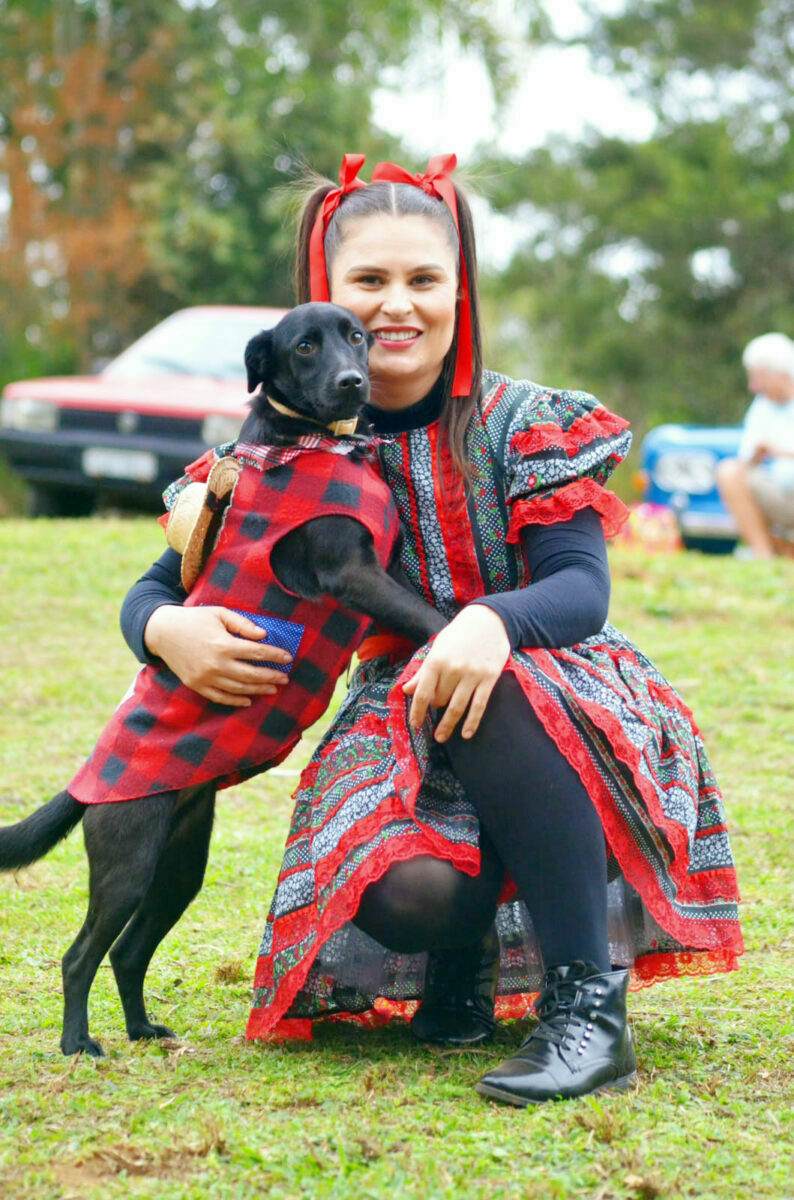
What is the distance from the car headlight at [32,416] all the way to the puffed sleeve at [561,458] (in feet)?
21.1

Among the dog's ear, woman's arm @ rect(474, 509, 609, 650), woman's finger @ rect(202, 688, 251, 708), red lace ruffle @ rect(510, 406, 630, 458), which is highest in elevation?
the dog's ear

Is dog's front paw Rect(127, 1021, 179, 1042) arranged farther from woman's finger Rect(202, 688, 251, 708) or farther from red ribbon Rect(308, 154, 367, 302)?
red ribbon Rect(308, 154, 367, 302)

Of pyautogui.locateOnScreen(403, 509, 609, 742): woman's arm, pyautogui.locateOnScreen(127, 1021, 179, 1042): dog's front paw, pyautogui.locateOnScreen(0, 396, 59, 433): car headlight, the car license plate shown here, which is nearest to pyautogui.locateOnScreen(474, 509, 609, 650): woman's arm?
pyautogui.locateOnScreen(403, 509, 609, 742): woman's arm

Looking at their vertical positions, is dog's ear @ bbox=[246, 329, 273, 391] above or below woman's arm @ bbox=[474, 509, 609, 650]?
above

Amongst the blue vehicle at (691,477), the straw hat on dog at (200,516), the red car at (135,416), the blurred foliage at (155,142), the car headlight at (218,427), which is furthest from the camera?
the blurred foliage at (155,142)

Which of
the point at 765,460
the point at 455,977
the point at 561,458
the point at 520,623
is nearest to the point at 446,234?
the point at 561,458

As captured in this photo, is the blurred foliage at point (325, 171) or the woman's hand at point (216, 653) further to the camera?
the blurred foliage at point (325, 171)

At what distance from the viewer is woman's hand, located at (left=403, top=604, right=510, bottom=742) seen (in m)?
2.07

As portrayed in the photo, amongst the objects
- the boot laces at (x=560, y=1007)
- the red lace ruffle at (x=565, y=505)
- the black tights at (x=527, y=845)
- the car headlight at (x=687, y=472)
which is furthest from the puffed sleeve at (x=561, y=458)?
the car headlight at (x=687, y=472)

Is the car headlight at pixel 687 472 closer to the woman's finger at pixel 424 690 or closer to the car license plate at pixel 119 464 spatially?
the car license plate at pixel 119 464

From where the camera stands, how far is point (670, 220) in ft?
68.1

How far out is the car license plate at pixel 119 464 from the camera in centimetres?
803

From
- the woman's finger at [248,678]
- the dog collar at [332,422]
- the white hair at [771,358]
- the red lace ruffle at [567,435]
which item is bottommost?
the woman's finger at [248,678]

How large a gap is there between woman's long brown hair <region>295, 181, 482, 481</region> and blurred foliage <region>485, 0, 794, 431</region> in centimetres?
1855
